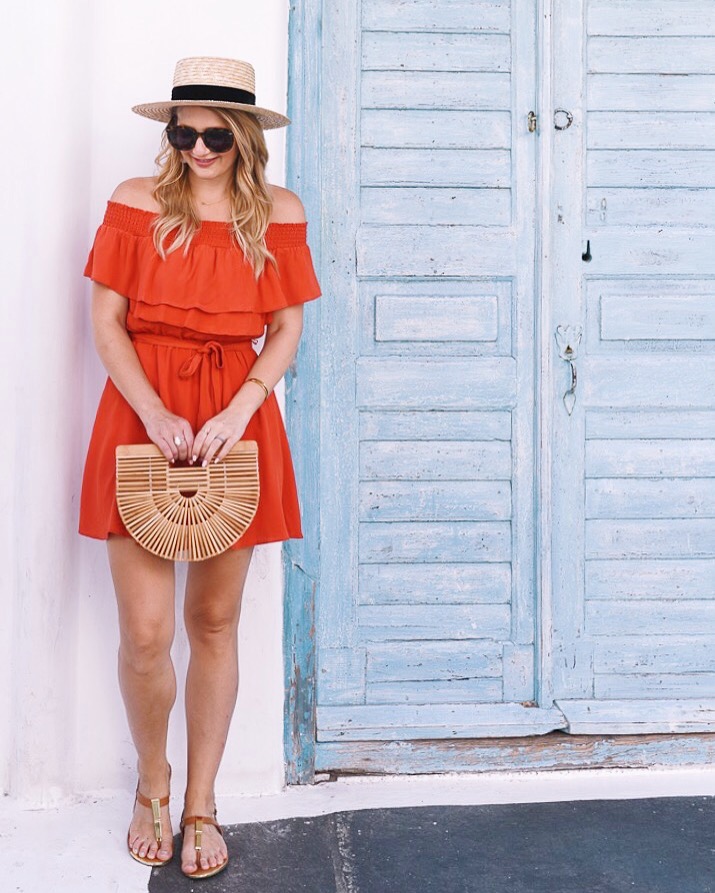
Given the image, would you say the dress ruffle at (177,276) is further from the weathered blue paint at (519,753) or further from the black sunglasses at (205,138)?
the weathered blue paint at (519,753)

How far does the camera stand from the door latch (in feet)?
11.1

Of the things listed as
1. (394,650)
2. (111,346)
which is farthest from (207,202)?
(394,650)

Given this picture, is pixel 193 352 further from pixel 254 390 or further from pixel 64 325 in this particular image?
pixel 64 325

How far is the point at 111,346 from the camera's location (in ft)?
8.80

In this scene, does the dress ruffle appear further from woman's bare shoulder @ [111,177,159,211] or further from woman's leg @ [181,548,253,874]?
woman's leg @ [181,548,253,874]

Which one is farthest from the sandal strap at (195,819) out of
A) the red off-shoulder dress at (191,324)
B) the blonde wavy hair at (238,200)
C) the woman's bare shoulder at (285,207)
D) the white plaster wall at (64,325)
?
the woman's bare shoulder at (285,207)

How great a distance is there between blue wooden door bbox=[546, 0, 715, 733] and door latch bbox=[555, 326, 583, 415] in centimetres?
1

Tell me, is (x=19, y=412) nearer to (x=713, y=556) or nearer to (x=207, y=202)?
(x=207, y=202)

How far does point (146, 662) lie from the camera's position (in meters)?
2.71

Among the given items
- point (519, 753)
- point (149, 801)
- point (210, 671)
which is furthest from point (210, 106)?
point (519, 753)

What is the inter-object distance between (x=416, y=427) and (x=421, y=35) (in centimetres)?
122

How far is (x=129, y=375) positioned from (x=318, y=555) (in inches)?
38.4

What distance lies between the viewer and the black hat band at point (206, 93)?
2.62 meters

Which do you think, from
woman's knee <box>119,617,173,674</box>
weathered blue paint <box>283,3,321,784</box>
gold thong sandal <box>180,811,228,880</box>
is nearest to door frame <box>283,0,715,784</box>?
weathered blue paint <box>283,3,321,784</box>
